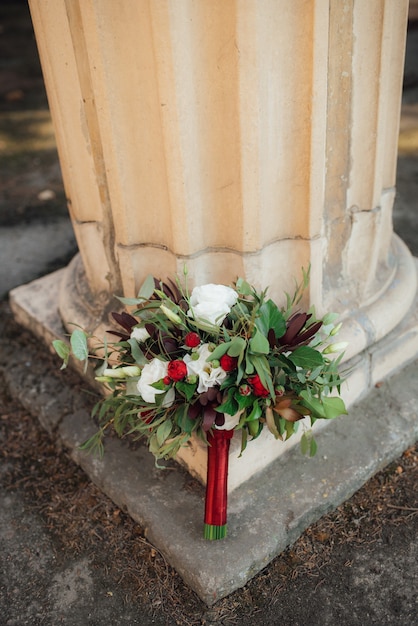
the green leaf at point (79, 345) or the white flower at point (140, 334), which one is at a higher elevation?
the green leaf at point (79, 345)

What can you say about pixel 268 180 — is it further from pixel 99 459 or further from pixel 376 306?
pixel 99 459

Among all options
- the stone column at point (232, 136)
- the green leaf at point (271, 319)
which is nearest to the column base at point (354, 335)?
the stone column at point (232, 136)

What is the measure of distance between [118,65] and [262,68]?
470mm

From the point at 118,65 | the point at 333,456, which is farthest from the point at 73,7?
the point at 333,456

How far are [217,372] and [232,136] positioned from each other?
765 millimetres

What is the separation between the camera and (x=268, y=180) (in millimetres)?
2137

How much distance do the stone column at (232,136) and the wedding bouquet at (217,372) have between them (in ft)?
0.73

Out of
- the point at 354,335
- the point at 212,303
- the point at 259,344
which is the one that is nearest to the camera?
the point at 259,344

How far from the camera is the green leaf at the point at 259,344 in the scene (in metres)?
1.91

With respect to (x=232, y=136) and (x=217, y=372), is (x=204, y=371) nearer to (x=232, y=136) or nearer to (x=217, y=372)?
(x=217, y=372)

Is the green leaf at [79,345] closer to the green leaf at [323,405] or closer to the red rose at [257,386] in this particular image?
the red rose at [257,386]

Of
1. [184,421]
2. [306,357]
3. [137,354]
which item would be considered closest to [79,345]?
[137,354]

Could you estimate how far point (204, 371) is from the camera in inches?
77.9

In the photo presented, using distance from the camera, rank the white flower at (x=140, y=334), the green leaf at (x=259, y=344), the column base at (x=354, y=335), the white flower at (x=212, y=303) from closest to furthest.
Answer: the green leaf at (x=259, y=344) < the white flower at (x=212, y=303) < the white flower at (x=140, y=334) < the column base at (x=354, y=335)
